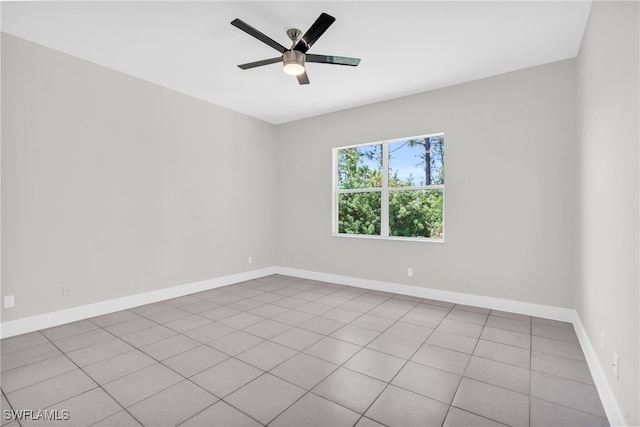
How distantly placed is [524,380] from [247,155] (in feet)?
15.1

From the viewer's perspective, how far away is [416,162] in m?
4.36

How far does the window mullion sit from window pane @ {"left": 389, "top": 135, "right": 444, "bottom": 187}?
0.06m

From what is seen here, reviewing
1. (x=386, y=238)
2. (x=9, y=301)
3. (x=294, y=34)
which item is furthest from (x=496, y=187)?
(x=9, y=301)

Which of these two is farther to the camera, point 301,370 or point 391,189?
point 391,189

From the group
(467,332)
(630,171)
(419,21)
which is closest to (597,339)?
(467,332)

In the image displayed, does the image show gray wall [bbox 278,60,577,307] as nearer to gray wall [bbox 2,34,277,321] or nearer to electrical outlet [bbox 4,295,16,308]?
gray wall [bbox 2,34,277,321]

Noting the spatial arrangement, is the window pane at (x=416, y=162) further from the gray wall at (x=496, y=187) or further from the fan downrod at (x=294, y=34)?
the fan downrod at (x=294, y=34)

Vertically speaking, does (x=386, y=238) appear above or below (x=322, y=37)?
below

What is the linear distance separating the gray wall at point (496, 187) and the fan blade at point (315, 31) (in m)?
2.15

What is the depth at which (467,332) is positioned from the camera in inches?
117

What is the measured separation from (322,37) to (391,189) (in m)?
2.36

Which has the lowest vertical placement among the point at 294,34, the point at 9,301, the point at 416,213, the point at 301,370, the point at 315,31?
the point at 301,370

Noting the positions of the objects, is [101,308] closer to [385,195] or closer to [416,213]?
[385,195]

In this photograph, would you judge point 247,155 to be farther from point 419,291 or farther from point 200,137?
point 419,291
